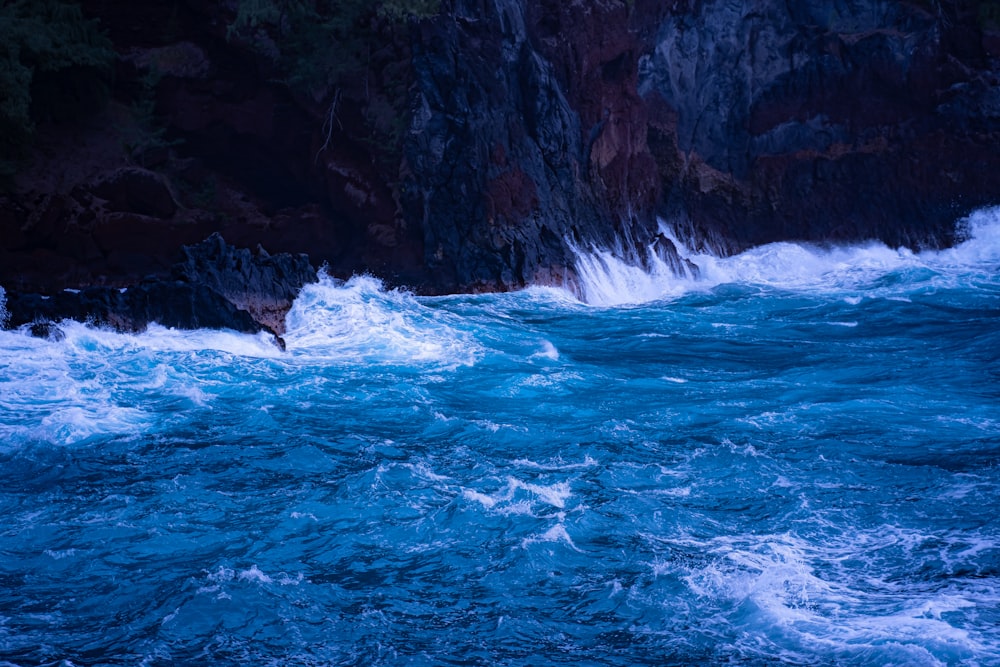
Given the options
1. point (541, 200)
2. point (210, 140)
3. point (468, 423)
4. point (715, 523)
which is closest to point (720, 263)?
point (541, 200)

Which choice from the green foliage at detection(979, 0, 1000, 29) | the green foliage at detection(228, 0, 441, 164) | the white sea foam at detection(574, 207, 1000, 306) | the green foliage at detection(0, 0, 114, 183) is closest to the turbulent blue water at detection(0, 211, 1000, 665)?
the white sea foam at detection(574, 207, 1000, 306)

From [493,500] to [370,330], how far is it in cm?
637

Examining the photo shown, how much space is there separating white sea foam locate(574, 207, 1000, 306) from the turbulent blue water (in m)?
4.93

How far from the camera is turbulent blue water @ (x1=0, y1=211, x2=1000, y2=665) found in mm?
4977

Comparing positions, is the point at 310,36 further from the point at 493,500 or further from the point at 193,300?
the point at 493,500

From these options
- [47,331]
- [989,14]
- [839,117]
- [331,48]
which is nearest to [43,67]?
[331,48]

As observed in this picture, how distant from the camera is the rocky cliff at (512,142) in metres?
16.4

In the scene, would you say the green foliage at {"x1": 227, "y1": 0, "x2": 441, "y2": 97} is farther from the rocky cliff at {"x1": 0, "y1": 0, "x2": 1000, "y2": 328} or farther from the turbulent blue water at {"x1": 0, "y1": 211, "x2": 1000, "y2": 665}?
the turbulent blue water at {"x1": 0, "y1": 211, "x2": 1000, "y2": 665}

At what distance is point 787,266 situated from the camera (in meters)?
20.5

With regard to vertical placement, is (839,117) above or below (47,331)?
above

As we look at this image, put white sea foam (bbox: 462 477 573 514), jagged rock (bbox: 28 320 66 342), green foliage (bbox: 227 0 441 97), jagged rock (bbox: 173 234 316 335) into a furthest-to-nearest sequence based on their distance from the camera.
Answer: green foliage (bbox: 227 0 441 97), jagged rock (bbox: 173 234 316 335), jagged rock (bbox: 28 320 66 342), white sea foam (bbox: 462 477 573 514)

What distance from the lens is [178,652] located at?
4.77 m

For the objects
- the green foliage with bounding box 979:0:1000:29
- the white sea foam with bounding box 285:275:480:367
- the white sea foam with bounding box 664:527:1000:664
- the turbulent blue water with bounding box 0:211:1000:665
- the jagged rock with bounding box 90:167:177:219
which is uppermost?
the green foliage with bounding box 979:0:1000:29

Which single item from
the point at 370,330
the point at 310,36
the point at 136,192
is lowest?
the point at 370,330
